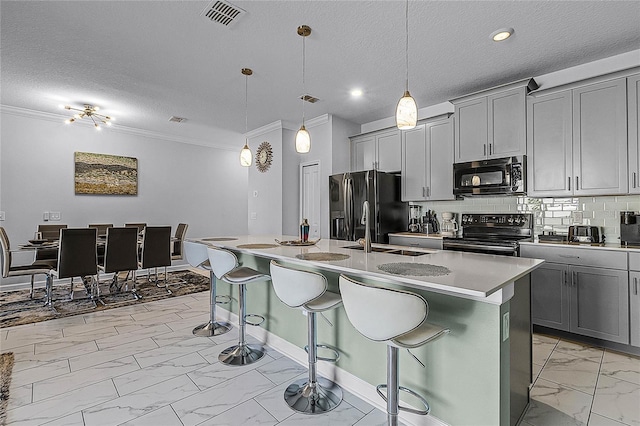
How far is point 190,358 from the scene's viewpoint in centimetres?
261

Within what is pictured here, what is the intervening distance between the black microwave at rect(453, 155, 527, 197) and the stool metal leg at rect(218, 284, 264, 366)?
2871 millimetres

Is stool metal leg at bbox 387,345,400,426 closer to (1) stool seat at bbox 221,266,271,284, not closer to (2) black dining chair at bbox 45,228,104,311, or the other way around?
(1) stool seat at bbox 221,266,271,284

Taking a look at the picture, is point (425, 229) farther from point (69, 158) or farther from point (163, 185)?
point (69, 158)

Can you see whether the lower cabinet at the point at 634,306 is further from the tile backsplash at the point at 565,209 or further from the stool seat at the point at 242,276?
the stool seat at the point at 242,276

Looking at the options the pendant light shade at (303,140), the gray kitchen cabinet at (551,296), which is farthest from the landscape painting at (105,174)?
the gray kitchen cabinet at (551,296)

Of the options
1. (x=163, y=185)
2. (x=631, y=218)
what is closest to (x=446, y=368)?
(x=631, y=218)

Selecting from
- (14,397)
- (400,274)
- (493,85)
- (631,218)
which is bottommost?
(14,397)

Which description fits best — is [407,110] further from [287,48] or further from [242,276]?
[242,276]

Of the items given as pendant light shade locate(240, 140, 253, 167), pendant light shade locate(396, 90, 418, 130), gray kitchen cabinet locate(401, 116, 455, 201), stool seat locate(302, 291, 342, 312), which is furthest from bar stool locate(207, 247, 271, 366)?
gray kitchen cabinet locate(401, 116, 455, 201)

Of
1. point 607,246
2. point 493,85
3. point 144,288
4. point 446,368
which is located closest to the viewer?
point 446,368

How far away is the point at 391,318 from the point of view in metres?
1.37

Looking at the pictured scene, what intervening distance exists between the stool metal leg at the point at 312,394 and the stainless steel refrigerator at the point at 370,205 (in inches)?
94.4

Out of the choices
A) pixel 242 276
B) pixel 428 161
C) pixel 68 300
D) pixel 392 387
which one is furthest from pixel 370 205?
pixel 68 300

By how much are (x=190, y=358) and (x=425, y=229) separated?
11.2ft
